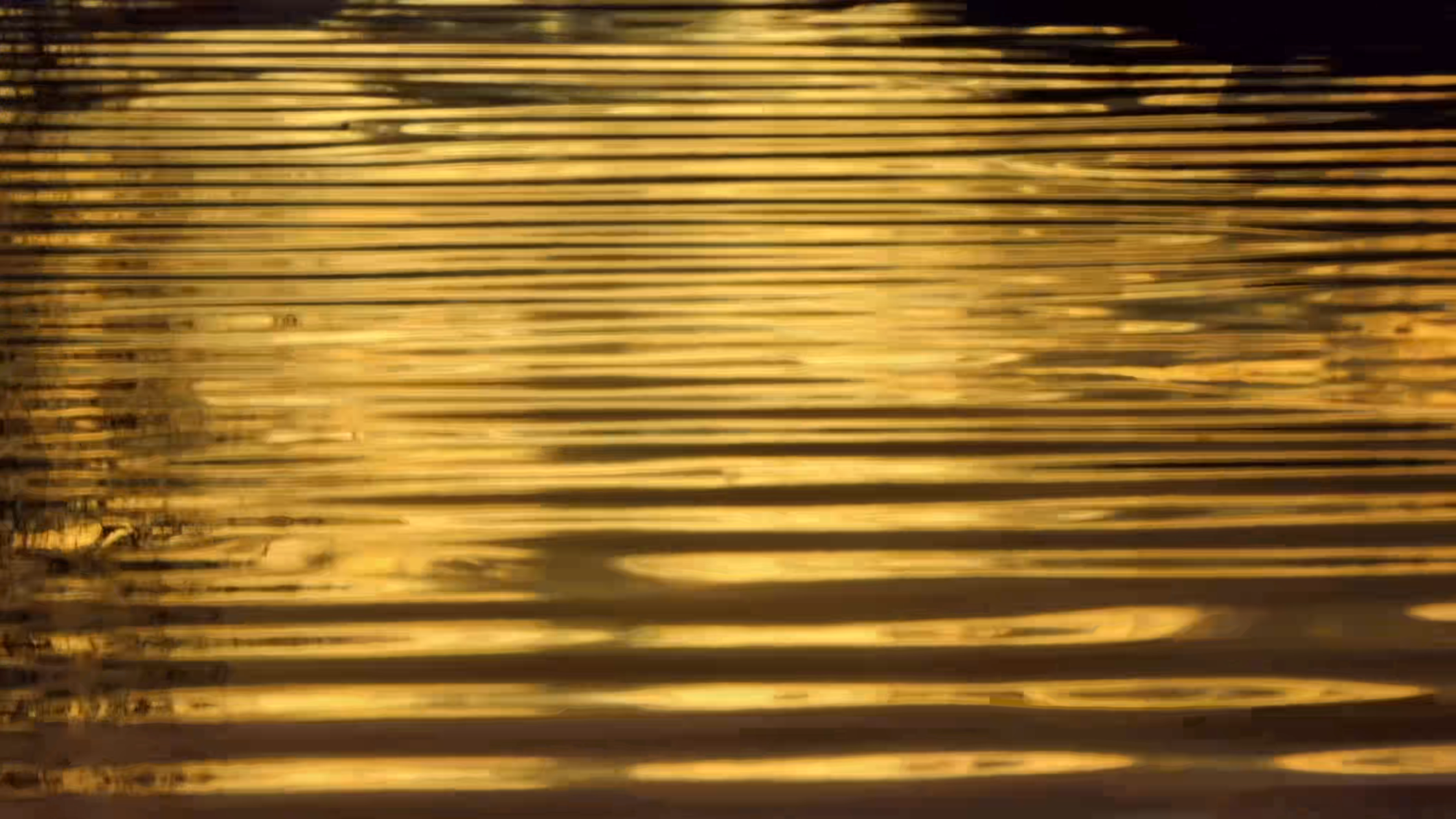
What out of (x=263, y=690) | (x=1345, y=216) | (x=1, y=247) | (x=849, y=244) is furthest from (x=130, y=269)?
(x=1345, y=216)

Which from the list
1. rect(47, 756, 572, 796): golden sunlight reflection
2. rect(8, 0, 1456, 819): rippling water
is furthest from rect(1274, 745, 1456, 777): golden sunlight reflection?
rect(47, 756, 572, 796): golden sunlight reflection

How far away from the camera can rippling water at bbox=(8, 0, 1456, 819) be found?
0.38m

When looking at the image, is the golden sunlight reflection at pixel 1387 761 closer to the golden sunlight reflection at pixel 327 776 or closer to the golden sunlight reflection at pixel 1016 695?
the golden sunlight reflection at pixel 1016 695

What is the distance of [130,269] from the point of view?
1.24ft

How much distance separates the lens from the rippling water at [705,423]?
0.38m

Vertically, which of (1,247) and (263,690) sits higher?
(1,247)

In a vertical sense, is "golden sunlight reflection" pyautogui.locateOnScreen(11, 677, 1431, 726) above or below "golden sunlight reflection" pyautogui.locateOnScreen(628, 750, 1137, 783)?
above

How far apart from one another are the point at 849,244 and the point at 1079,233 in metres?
0.09

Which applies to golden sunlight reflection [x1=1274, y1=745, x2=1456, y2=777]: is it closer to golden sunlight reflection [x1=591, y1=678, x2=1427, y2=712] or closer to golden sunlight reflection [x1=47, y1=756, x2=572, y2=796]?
golden sunlight reflection [x1=591, y1=678, x2=1427, y2=712]

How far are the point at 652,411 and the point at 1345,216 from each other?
27cm

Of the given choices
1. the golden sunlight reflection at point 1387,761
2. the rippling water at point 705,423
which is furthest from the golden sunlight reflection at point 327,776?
the golden sunlight reflection at point 1387,761

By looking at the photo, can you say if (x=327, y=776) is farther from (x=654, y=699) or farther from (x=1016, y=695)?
(x=1016, y=695)

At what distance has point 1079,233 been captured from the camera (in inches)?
15.4

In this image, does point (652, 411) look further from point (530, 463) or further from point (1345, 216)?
point (1345, 216)
